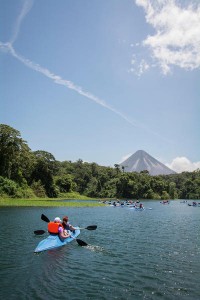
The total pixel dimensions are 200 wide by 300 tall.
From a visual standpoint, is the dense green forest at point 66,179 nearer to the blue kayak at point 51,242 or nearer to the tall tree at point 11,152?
the tall tree at point 11,152

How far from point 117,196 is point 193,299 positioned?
4601 inches

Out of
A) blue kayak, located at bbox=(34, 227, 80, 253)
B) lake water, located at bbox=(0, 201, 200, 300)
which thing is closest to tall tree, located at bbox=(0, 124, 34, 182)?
lake water, located at bbox=(0, 201, 200, 300)

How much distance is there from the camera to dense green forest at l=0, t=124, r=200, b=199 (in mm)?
63031

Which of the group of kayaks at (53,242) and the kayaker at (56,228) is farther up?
the kayaker at (56,228)

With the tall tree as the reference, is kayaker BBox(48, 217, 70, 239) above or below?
below

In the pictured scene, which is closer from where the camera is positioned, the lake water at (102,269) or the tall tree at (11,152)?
the lake water at (102,269)

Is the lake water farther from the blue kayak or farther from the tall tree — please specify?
the tall tree

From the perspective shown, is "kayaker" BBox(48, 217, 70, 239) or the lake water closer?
the lake water

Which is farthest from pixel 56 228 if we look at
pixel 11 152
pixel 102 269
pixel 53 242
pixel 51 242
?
pixel 11 152

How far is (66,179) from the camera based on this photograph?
10206cm

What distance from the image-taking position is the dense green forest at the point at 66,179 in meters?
63.0

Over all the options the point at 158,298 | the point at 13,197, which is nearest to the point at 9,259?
the point at 158,298

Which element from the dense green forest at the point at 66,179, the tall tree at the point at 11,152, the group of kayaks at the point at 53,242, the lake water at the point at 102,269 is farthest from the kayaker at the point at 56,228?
the tall tree at the point at 11,152

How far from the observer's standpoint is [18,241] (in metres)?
20.3
